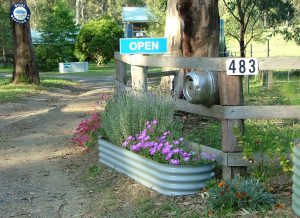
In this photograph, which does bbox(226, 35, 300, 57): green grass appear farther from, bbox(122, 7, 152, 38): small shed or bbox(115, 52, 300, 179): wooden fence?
bbox(115, 52, 300, 179): wooden fence

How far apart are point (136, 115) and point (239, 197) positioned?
226 centimetres

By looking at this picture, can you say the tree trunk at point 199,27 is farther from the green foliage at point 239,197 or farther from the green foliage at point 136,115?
the green foliage at point 239,197

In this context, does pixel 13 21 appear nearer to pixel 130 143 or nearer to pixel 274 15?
pixel 274 15

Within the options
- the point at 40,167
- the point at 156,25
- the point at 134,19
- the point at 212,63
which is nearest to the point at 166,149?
the point at 212,63

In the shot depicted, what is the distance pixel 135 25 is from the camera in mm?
53750

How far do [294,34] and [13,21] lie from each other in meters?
13.6

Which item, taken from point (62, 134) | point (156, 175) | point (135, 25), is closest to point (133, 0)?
point (135, 25)

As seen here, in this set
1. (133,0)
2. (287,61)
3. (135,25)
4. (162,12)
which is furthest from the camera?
(133,0)

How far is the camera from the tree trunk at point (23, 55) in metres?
22.1

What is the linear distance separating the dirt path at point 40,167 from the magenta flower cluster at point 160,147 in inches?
34.1

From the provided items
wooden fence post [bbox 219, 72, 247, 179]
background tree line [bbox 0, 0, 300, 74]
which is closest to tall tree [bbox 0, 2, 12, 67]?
background tree line [bbox 0, 0, 300, 74]

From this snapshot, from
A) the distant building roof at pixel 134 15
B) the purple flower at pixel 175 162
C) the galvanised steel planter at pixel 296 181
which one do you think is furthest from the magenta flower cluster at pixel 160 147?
the distant building roof at pixel 134 15

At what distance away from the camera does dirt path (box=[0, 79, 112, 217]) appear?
5910 millimetres

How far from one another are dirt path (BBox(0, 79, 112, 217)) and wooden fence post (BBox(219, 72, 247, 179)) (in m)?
1.67
